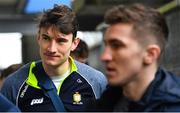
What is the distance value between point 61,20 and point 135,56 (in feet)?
3.40

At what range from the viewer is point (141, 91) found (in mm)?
1895

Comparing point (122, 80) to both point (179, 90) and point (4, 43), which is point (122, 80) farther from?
point (4, 43)

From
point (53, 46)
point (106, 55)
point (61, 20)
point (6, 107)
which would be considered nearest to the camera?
point (106, 55)

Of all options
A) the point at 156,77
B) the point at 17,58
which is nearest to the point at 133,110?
the point at 156,77

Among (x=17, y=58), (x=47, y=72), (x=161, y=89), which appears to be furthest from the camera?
(x=17, y=58)

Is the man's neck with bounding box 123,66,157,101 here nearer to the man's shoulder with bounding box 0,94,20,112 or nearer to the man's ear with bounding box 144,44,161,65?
the man's ear with bounding box 144,44,161,65

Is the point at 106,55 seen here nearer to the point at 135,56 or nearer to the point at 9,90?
the point at 135,56

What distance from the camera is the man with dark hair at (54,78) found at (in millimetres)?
2711

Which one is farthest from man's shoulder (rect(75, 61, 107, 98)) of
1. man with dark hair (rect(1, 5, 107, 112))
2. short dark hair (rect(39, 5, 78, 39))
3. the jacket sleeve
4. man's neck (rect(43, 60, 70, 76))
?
the jacket sleeve

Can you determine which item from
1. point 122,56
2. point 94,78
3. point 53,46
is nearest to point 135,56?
point 122,56

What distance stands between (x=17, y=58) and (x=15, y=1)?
1.27 m

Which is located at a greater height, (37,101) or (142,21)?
(142,21)

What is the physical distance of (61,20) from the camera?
284cm

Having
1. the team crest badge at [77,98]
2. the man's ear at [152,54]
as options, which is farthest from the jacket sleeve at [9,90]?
the man's ear at [152,54]
